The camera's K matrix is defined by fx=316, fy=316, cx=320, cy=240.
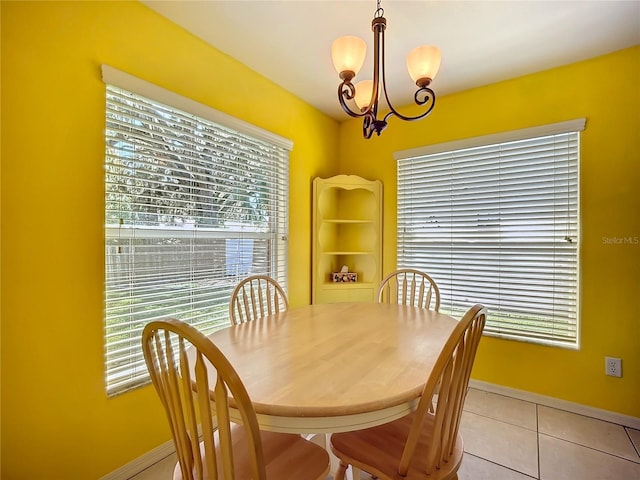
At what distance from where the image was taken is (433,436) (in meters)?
0.95

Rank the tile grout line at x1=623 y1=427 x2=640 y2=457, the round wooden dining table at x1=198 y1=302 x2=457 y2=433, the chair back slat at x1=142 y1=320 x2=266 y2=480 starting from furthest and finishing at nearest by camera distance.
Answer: the tile grout line at x1=623 y1=427 x2=640 y2=457
the round wooden dining table at x1=198 y1=302 x2=457 y2=433
the chair back slat at x1=142 y1=320 x2=266 y2=480

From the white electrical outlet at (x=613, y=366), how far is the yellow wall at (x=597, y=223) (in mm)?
26

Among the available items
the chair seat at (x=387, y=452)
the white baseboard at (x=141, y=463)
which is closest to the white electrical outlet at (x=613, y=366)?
the chair seat at (x=387, y=452)

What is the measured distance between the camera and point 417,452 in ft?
3.60

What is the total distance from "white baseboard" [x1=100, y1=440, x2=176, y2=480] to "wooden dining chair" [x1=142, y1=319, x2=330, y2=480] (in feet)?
2.86

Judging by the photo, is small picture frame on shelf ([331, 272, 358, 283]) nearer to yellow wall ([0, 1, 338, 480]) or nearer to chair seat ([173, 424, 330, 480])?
yellow wall ([0, 1, 338, 480])

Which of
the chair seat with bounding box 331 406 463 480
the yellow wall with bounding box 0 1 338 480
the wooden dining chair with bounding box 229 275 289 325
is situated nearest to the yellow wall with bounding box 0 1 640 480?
the yellow wall with bounding box 0 1 338 480

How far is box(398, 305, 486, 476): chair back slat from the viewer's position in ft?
2.98

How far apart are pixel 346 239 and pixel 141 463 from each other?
7.74 feet

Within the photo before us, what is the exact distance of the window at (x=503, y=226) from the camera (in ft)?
7.36

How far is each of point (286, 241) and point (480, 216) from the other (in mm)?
1605

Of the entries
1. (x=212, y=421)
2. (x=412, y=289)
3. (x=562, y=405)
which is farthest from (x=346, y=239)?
(x=212, y=421)

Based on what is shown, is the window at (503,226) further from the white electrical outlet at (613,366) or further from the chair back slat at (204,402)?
the chair back slat at (204,402)

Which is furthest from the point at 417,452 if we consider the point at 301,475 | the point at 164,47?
the point at 164,47
